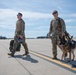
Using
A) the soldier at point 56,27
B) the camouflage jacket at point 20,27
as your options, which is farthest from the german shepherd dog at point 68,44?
the camouflage jacket at point 20,27

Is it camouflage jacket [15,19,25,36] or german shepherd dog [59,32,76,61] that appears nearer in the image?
german shepherd dog [59,32,76,61]

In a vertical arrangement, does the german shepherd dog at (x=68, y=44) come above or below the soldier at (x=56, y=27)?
below

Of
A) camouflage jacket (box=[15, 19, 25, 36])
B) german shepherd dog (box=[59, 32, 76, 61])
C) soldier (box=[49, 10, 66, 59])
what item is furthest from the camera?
camouflage jacket (box=[15, 19, 25, 36])

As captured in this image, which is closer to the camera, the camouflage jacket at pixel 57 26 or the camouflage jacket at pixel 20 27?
the camouflage jacket at pixel 57 26

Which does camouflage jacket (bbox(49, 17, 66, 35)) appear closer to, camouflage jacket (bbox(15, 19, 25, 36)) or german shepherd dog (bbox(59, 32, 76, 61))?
german shepherd dog (bbox(59, 32, 76, 61))

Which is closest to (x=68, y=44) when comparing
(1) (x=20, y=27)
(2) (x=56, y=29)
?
(2) (x=56, y=29)

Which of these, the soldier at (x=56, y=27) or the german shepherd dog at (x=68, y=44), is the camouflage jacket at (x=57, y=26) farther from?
the german shepherd dog at (x=68, y=44)

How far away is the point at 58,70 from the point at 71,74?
0.77 metres

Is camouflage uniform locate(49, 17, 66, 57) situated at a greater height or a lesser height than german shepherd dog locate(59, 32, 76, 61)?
greater

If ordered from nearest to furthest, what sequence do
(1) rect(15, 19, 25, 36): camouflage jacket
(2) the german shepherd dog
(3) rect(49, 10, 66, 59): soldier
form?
(2) the german shepherd dog
(3) rect(49, 10, 66, 59): soldier
(1) rect(15, 19, 25, 36): camouflage jacket

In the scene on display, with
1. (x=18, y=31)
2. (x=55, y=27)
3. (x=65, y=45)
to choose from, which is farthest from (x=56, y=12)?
(x=18, y=31)

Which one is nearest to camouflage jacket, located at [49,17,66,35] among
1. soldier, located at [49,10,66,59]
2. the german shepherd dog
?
soldier, located at [49,10,66,59]

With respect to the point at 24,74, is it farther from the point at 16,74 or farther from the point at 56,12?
the point at 56,12

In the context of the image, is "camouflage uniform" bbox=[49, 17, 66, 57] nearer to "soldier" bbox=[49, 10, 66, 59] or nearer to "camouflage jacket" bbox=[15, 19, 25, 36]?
"soldier" bbox=[49, 10, 66, 59]
